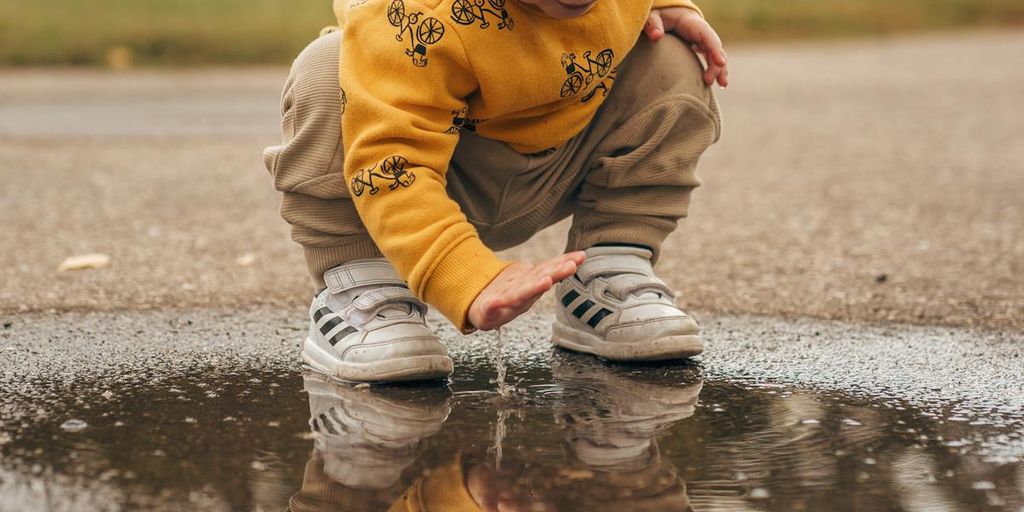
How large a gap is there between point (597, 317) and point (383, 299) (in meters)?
0.35

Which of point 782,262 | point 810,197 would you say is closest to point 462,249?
point 782,262

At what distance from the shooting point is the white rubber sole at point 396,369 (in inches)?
74.6

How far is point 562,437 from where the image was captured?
1651 mm

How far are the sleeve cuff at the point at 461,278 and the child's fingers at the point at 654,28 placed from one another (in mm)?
550

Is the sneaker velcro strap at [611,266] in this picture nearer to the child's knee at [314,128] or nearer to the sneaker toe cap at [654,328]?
the sneaker toe cap at [654,328]

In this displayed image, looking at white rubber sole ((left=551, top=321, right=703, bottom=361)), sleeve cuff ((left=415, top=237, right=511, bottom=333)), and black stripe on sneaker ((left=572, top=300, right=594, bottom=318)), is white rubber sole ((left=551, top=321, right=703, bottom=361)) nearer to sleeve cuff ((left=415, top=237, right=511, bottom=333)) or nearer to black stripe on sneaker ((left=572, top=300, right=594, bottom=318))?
black stripe on sneaker ((left=572, top=300, right=594, bottom=318))

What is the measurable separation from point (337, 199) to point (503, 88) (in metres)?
0.31

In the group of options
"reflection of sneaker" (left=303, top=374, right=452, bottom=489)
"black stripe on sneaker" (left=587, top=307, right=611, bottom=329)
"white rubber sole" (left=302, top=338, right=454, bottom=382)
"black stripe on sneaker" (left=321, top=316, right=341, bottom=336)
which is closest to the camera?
"reflection of sneaker" (left=303, top=374, right=452, bottom=489)

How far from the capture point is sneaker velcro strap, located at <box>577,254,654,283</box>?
2.15 metres

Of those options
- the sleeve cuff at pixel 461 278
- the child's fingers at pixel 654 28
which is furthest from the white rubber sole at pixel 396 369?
the child's fingers at pixel 654 28

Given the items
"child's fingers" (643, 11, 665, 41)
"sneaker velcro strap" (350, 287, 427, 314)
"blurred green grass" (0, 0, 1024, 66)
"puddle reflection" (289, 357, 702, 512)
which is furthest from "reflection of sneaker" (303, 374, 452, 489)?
"blurred green grass" (0, 0, 1024, 66)

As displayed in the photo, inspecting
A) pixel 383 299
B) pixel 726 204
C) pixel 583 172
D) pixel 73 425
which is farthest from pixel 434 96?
pixel 726 204

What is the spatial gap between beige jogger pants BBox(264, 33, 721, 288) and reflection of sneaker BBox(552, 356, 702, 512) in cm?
25

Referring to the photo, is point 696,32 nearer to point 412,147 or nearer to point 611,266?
point 611,266
